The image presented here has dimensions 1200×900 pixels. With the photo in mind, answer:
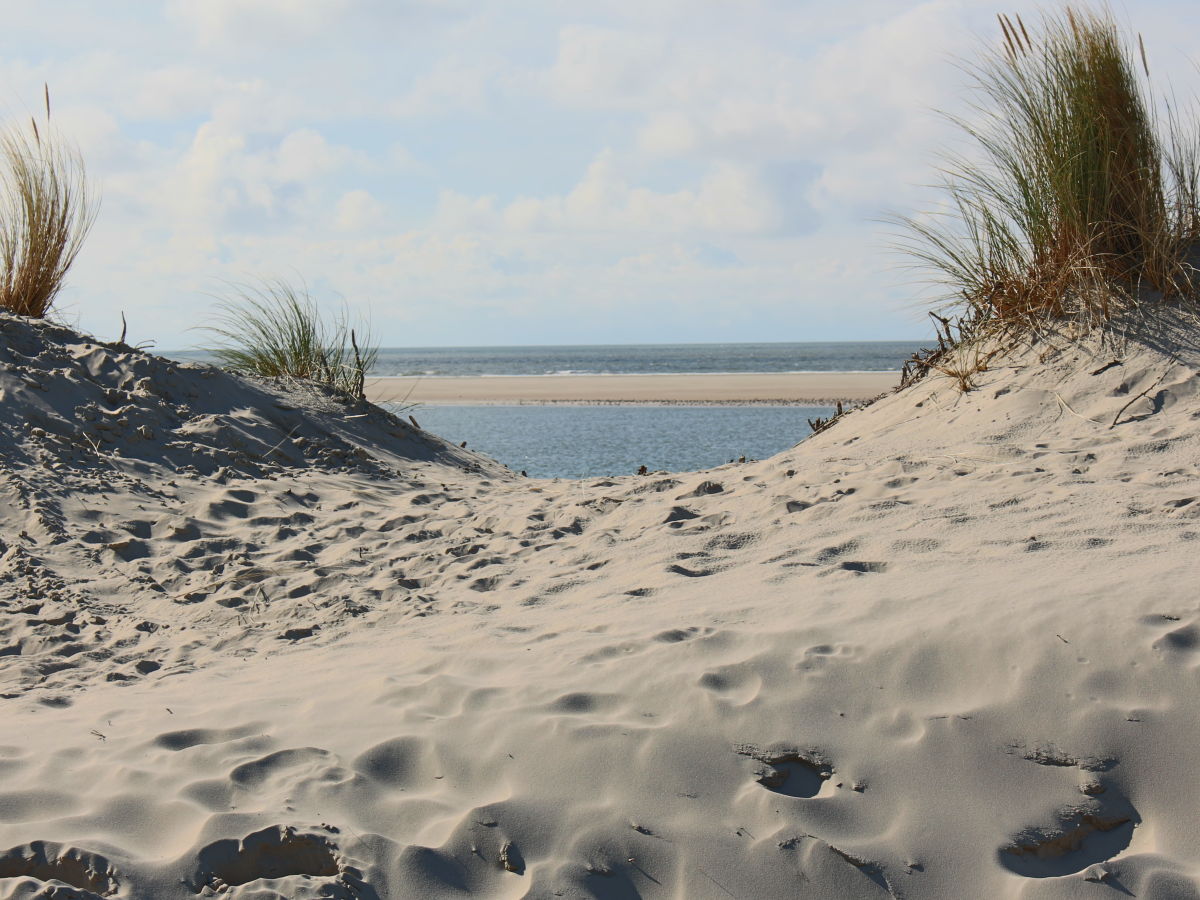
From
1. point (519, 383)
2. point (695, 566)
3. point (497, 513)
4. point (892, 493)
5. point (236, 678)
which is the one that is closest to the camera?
point (236, 678)

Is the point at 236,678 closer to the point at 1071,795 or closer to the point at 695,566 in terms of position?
the point at 695,566

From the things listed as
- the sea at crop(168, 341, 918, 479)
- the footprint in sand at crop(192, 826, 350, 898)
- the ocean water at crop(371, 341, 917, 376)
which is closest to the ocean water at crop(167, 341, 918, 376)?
the ocean water at crop(371, 341, 917, 376)

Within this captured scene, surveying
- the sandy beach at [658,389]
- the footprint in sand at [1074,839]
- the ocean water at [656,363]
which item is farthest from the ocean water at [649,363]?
the footprint in sand at [1074,839]

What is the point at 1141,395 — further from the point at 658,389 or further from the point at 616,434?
the point at 658,389

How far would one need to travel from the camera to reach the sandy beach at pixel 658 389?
63.3 feet

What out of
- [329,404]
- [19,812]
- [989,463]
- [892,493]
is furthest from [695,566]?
[329,404]

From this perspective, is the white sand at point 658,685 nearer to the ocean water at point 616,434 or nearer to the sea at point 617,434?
the sea at point 617,434

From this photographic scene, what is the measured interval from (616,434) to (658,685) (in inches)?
354

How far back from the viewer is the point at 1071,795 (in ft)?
7.33

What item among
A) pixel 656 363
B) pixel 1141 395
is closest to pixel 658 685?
pixel 1141 395

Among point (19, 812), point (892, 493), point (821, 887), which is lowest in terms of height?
point (821, 887)

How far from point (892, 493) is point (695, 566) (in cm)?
93

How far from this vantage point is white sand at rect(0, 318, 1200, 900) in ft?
6.85

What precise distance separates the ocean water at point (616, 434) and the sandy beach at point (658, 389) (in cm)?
211
